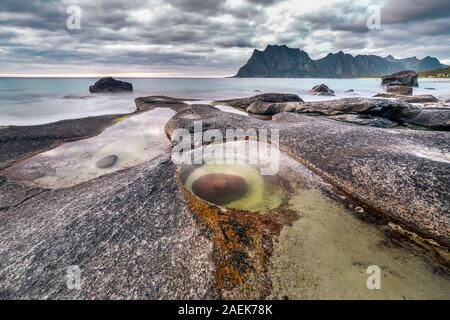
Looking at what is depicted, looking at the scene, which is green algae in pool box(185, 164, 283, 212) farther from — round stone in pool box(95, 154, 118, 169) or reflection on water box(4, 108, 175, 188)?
round stone in pool box(95, 154, 118, 169)

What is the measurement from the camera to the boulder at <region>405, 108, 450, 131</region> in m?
27.5

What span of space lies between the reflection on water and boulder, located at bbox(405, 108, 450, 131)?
1149 inches

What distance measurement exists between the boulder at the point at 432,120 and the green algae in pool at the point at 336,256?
78.9ft

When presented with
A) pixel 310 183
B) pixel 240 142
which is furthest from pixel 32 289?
pixel 240 142

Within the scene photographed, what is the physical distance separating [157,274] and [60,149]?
2022cm

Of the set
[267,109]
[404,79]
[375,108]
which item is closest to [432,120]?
[375,108]

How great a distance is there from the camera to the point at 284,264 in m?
8.12

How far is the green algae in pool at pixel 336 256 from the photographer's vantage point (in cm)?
718

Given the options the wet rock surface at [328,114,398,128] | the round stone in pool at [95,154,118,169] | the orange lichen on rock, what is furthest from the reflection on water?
the wet rock surface at [328,114,398,128]

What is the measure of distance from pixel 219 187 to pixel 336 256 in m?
6.70
